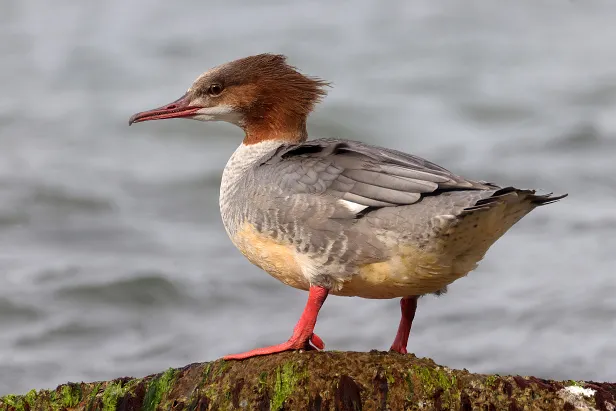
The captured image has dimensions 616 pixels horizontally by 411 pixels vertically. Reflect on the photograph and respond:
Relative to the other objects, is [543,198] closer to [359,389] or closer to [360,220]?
[360,220]

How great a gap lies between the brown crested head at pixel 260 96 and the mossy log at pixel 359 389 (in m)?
1.74

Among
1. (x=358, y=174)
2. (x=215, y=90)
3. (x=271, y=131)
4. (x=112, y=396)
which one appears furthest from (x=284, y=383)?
(x=215, y=90)

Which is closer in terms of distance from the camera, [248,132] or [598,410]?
[598,410]

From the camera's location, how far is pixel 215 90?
6.25m

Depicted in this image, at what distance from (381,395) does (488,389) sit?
1.54 feet

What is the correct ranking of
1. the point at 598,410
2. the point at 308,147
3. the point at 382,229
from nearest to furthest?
the point at 598,410, the point at 382,229, the point at 308,147

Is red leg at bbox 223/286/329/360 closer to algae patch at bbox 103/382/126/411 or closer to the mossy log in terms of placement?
the mossy log

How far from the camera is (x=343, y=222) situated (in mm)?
5223

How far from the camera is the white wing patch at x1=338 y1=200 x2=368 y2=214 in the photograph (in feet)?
17.0

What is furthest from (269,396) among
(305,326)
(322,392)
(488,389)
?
(488,389)

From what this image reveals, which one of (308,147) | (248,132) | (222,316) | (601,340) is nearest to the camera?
(308,147)

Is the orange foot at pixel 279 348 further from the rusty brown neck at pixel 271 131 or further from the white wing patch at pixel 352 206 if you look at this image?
the rusty brown neck at pixel 271 131

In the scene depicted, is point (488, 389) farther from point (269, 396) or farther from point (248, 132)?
point (248, 132)

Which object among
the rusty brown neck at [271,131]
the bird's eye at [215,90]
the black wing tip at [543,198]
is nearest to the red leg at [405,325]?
the black wing tip at [543,198]
